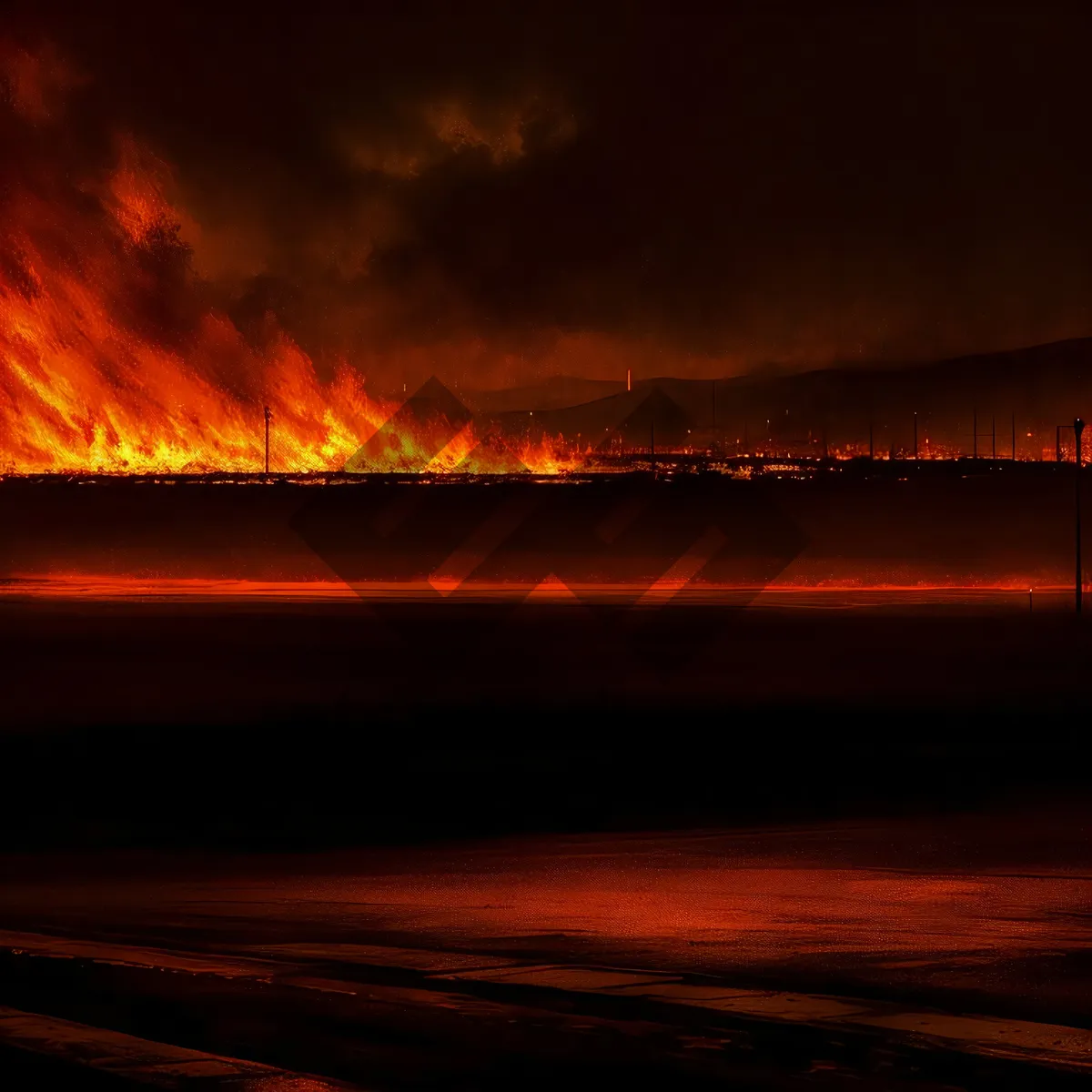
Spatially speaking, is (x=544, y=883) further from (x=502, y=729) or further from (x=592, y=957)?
(x=502, y=729)

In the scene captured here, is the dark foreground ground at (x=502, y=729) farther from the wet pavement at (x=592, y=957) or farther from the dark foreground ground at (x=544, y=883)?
the wet pavement at (x=592, y=957)

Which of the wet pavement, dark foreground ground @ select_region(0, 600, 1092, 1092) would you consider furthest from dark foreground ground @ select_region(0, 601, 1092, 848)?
the wet pavement

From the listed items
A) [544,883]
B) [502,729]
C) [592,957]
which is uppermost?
[502,729]

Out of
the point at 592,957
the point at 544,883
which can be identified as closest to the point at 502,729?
the point at 544,883

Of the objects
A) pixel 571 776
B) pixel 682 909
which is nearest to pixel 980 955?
pixel 682 909

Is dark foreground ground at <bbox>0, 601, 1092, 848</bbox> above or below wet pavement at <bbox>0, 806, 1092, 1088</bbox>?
above

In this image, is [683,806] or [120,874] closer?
[120,874]

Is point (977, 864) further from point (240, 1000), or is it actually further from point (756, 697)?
point (756, 697)

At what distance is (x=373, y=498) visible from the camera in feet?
554

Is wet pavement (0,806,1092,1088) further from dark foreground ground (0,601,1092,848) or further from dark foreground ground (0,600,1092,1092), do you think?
dark foreground ground (0,601,1092,848)

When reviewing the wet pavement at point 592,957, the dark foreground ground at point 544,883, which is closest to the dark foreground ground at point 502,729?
the dark foreground ground at point 544,883

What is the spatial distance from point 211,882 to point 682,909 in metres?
3.94

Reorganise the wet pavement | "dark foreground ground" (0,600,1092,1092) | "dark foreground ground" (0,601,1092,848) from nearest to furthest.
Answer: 1. the wet pavement
2. "dark foreground ground" (0,600,1092,1092)
3. "dark foreground ground" (0,601,1092,848)

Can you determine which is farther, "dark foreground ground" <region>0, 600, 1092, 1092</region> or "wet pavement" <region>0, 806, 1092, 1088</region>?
"dark foreground ground" <region>0, 600, 1092, 1092</region>
